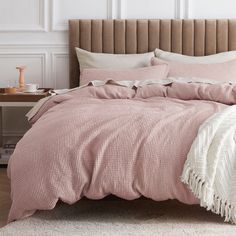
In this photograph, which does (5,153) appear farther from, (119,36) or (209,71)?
(209,71)

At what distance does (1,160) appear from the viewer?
482cm

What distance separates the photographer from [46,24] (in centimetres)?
528

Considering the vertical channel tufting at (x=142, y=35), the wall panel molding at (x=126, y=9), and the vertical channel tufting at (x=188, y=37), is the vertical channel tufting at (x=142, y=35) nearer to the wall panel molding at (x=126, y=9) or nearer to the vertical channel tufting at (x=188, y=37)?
the wall panel molding at (x=126, y=9)

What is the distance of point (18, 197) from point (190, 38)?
2.73 metres

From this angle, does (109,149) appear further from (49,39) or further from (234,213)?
(49,39)

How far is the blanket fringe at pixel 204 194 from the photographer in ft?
8.89

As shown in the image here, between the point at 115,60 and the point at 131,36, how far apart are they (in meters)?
0.32

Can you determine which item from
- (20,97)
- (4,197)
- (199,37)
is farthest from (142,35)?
(4,197)

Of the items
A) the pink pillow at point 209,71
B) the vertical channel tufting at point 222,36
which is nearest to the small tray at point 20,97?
the pink pillow at point 209,71

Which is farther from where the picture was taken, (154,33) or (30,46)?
(30,46)

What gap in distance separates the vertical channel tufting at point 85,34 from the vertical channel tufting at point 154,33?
0.52m

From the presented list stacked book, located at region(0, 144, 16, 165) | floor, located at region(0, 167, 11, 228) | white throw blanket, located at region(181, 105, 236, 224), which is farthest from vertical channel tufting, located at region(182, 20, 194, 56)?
white throw blanket, located at region(181, 105, 236, 224)

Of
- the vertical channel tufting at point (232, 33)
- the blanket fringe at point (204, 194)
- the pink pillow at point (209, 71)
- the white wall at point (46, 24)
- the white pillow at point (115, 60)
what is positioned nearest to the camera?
the blanket fringe at point (204, 194)

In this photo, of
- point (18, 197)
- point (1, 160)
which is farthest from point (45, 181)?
point (1, 160)
